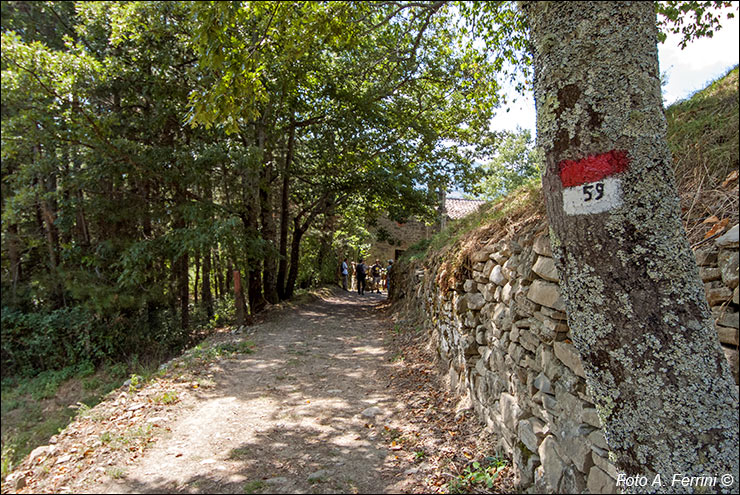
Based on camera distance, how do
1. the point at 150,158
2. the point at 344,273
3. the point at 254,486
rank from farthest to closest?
the point at 344,273, the point at 150,158, the point at 254,486

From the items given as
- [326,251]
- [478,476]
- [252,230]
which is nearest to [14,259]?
[252,230]

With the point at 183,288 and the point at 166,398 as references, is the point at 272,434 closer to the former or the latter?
the point at 166,398

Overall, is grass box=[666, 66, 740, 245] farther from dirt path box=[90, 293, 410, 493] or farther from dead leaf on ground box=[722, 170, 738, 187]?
dirt path box=[90, 293, 410, 493]

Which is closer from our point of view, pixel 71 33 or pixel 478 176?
pixel 71 33

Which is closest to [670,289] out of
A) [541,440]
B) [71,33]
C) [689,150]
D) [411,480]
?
[541,440]

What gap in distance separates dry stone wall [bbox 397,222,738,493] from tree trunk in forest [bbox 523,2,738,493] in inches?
26.7

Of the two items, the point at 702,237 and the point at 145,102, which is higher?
the point at 145,102

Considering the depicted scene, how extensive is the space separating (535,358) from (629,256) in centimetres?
190

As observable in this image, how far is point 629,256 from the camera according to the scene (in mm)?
1183

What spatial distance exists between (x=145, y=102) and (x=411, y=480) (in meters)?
10.5

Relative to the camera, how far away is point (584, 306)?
4.11 ft

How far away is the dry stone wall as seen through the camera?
186 centimetres

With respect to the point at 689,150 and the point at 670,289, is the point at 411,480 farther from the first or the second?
the point at 689,150

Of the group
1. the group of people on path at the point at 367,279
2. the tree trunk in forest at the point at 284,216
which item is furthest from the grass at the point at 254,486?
the group of people on path at the point at 367,279
